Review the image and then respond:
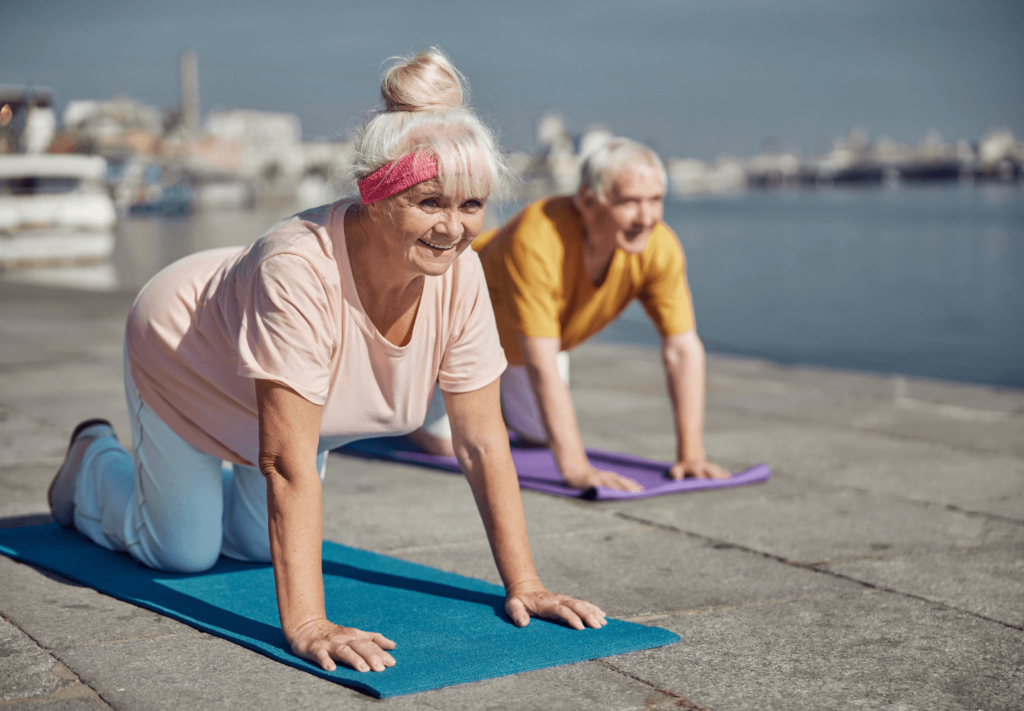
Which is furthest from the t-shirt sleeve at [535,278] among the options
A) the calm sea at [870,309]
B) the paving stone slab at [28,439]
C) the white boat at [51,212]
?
the white boat at [51,212]

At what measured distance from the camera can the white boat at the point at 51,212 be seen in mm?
22297

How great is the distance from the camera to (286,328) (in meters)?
2.42

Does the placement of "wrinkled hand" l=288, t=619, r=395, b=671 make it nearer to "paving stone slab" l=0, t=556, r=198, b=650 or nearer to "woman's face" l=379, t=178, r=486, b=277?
"paving stone slab" l=0, t=556, r=198, b=650

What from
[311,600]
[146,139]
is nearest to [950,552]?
[311,600]

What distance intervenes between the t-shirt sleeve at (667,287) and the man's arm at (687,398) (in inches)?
2.3

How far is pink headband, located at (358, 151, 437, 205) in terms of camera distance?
234 cm

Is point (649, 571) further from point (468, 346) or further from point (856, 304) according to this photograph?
point (856, 304)

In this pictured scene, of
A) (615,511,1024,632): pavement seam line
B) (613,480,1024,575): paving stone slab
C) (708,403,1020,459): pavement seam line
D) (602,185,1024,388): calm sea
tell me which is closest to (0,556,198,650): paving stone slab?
(615,511,1024,632): pavement seam line

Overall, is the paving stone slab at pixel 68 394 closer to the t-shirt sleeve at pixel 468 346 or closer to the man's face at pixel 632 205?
the man's face at pixel 632 205

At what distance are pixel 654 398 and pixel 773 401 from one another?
75cm

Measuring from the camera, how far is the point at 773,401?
6.82 m

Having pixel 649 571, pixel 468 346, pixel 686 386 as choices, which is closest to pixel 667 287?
pixel 686 386

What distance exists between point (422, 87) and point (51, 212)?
76.0 feet

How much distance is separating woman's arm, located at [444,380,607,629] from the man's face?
1.59m
